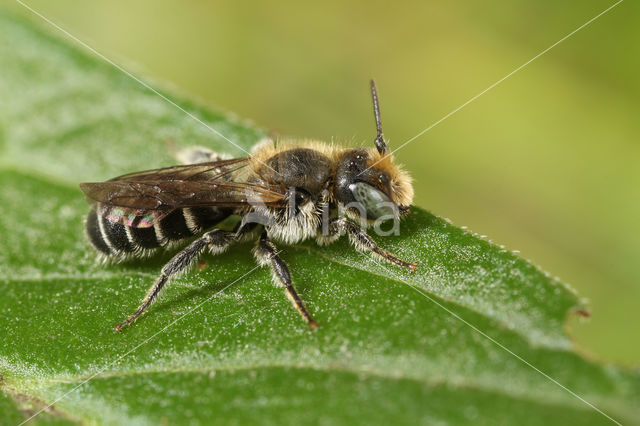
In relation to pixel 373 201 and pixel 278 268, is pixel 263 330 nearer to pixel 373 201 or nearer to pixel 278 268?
pixel 278 268

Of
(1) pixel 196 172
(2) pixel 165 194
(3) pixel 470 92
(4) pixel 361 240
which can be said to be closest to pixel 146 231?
(2) pixel 165 194

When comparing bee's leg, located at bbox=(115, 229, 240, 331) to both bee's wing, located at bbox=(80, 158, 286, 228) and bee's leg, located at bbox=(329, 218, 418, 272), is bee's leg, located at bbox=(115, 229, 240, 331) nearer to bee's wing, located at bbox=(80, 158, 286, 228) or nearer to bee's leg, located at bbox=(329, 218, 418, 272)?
bee's wing, located at bbox=(80, 158, 286, 228)

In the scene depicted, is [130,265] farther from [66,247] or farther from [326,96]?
[326,96]

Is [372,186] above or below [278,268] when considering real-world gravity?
above

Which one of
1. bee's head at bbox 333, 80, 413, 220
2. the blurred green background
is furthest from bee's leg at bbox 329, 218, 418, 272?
the blurred green background

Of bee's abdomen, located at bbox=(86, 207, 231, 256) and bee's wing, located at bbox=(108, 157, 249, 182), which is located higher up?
bee's wing, located at bbox=(108, 157, 249, 182)

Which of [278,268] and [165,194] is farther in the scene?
[165,194]
